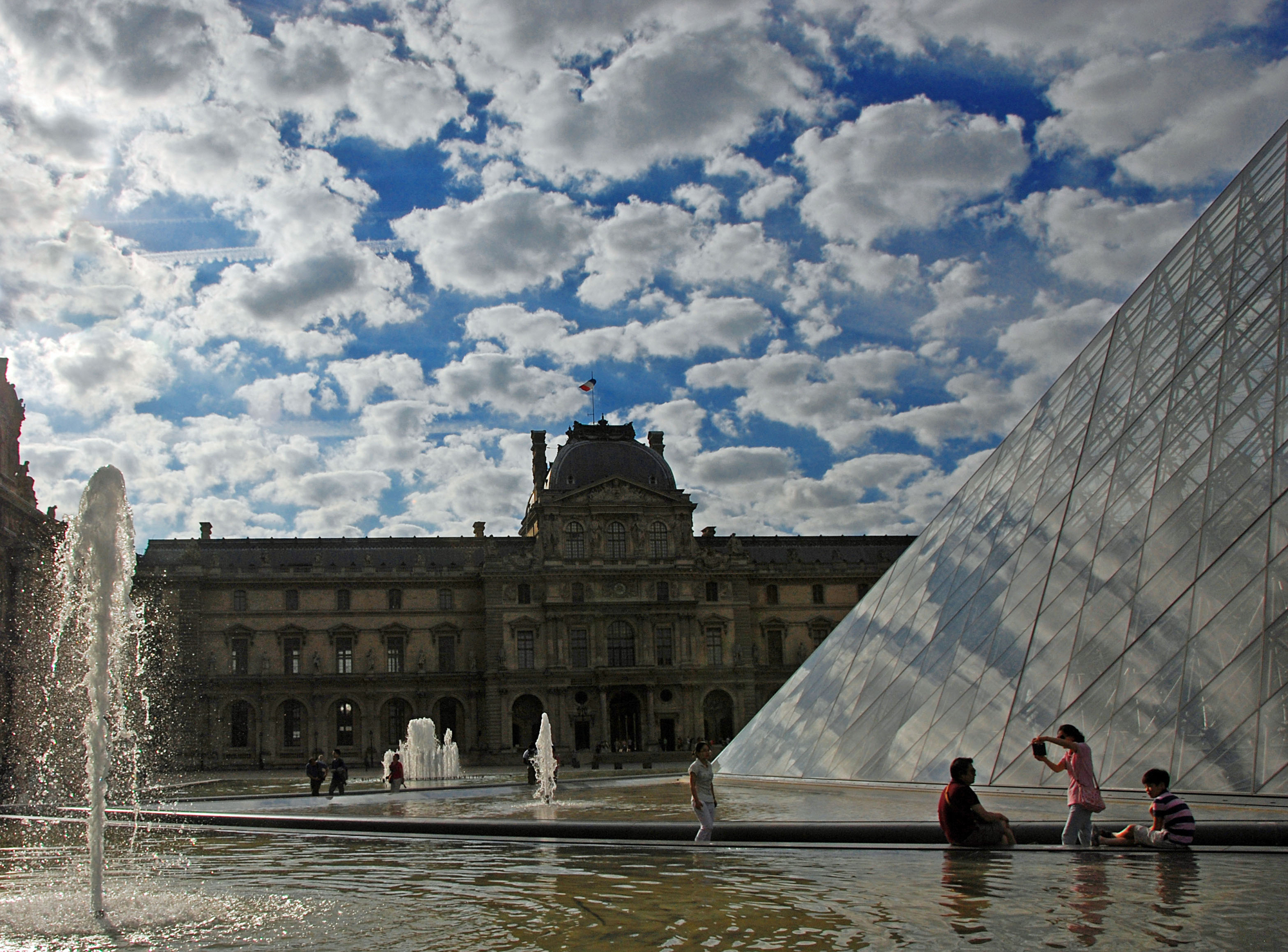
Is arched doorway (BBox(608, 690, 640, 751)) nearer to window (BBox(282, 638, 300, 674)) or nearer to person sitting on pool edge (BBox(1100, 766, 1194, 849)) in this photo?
window (BBox(282, 638, 300, 674))

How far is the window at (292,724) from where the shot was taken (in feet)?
199

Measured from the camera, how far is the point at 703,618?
64312 mm

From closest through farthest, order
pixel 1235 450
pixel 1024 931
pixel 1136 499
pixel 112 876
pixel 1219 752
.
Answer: pixel 1024 931
pixel 112 876
pixel 1219 752
pixel 1235 450
pixel 1136 499

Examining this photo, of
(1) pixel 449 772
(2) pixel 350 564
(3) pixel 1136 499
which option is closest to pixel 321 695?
(2) pixel 350 564

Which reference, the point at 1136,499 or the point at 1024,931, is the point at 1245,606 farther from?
the point at 1024,931

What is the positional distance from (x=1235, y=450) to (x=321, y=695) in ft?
178

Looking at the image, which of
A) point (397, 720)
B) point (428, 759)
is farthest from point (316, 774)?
point (397, 720)

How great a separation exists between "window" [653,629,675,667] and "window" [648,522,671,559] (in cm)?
417

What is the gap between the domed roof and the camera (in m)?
66.1

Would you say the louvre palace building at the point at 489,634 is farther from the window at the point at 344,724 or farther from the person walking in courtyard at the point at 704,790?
the person walking in courtyard at the point at 704,790

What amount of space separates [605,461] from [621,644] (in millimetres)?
10866

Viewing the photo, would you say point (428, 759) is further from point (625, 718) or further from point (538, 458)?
point (538, 458)

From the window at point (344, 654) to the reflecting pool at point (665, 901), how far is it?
2054 inches

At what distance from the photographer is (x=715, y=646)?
211ft
